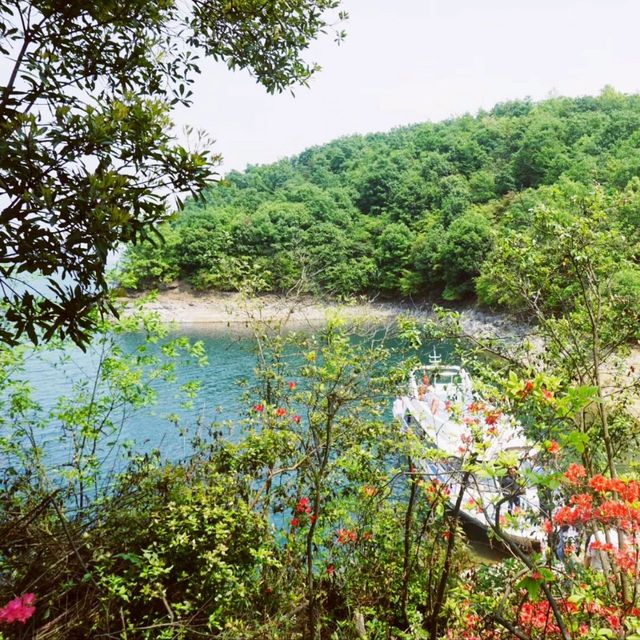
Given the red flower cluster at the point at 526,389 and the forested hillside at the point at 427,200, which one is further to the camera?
the forested hillside at the point at 427,200

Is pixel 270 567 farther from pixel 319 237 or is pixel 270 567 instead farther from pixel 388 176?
pixel 388 176

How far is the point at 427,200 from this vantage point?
198 feet

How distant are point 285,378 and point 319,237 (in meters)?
44.2

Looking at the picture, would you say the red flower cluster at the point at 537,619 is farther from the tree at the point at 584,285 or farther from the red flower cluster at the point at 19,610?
the red flower cluster at the point at 19,610

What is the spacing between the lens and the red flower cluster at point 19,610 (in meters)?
2.93

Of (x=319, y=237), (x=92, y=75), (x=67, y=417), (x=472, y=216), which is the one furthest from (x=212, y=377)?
(x=472, y=216)

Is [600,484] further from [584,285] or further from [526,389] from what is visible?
[584,285]

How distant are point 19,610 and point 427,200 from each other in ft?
203

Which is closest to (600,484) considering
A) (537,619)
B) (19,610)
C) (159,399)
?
(537,619)

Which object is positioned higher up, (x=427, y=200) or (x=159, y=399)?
(x=427, y=200)

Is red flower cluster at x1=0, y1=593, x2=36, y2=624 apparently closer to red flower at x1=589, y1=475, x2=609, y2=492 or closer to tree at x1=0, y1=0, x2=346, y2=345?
tree at x1=0, y1=0, x2=346, y2=345

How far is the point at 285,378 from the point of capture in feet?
21.3

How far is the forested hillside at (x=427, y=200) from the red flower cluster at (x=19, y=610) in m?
30.6

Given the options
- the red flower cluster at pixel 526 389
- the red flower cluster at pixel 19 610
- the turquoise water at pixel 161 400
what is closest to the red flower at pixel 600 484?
the red flower cluster at pixel 526 389
